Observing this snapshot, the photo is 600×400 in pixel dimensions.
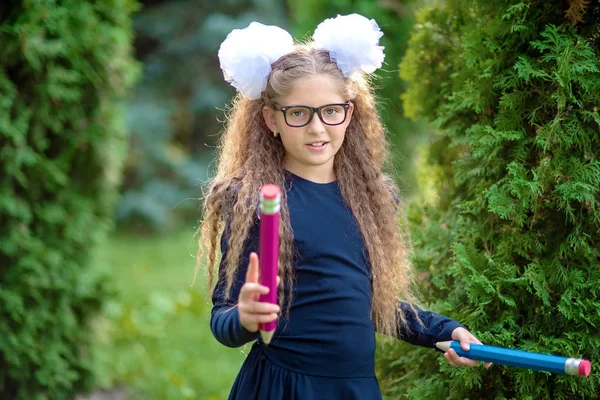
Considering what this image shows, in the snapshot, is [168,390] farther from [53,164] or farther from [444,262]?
[444,262]

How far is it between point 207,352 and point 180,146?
219 inches

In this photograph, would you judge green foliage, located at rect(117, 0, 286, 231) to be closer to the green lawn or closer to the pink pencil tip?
the green lawn

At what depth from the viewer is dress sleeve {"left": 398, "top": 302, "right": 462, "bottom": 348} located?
7.52ft

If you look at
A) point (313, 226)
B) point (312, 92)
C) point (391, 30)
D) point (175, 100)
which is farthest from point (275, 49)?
point (175, 100)

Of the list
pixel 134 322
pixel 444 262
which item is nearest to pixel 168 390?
pixel 134 322

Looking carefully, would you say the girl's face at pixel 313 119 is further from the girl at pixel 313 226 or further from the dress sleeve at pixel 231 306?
the dress sleeve at pixel 231 306

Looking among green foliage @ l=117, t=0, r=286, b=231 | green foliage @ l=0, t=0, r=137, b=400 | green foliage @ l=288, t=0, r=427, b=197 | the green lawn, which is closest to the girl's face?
the green lawn

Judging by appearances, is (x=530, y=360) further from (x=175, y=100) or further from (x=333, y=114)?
(x=175, y=100)

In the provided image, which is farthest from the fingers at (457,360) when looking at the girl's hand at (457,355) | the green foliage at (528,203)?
the green foliage at (528,203)

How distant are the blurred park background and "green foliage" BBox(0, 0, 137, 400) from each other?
10 mm

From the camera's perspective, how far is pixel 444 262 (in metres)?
2.71

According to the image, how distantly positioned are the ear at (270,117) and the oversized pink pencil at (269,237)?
580 mm

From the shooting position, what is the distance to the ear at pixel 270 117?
2314 mm

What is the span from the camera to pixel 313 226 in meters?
2.22
